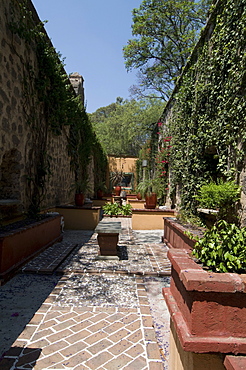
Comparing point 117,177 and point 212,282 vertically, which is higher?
point 117,177

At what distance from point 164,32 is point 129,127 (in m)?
6.63

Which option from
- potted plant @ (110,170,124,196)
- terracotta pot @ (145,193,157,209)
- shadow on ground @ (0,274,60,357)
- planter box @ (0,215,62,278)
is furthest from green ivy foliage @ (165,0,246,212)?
potted plant @ (110,170,124,196)

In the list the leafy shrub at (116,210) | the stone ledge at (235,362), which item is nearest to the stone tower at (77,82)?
the leafy shrub at (116,210)

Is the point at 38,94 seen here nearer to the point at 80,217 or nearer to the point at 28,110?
the point at 28,110

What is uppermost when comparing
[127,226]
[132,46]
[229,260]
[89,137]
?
[132,46]

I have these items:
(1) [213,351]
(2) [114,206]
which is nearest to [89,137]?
(2) [114,206]

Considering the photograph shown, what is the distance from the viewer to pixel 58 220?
20.6 ft

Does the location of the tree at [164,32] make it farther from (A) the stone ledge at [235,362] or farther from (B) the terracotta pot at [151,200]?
(A) the stone ledge at [235,362]

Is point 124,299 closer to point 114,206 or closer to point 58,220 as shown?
point 58,220

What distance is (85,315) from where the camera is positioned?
8.93ft

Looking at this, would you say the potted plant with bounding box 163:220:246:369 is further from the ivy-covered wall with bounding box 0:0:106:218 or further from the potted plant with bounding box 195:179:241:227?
the ivy-covered wall with bounding box 0:0:106:218

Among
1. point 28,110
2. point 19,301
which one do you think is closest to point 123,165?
point 28,110

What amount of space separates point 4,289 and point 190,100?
5837 mm

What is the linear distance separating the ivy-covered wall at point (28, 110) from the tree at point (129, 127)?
8.51m
